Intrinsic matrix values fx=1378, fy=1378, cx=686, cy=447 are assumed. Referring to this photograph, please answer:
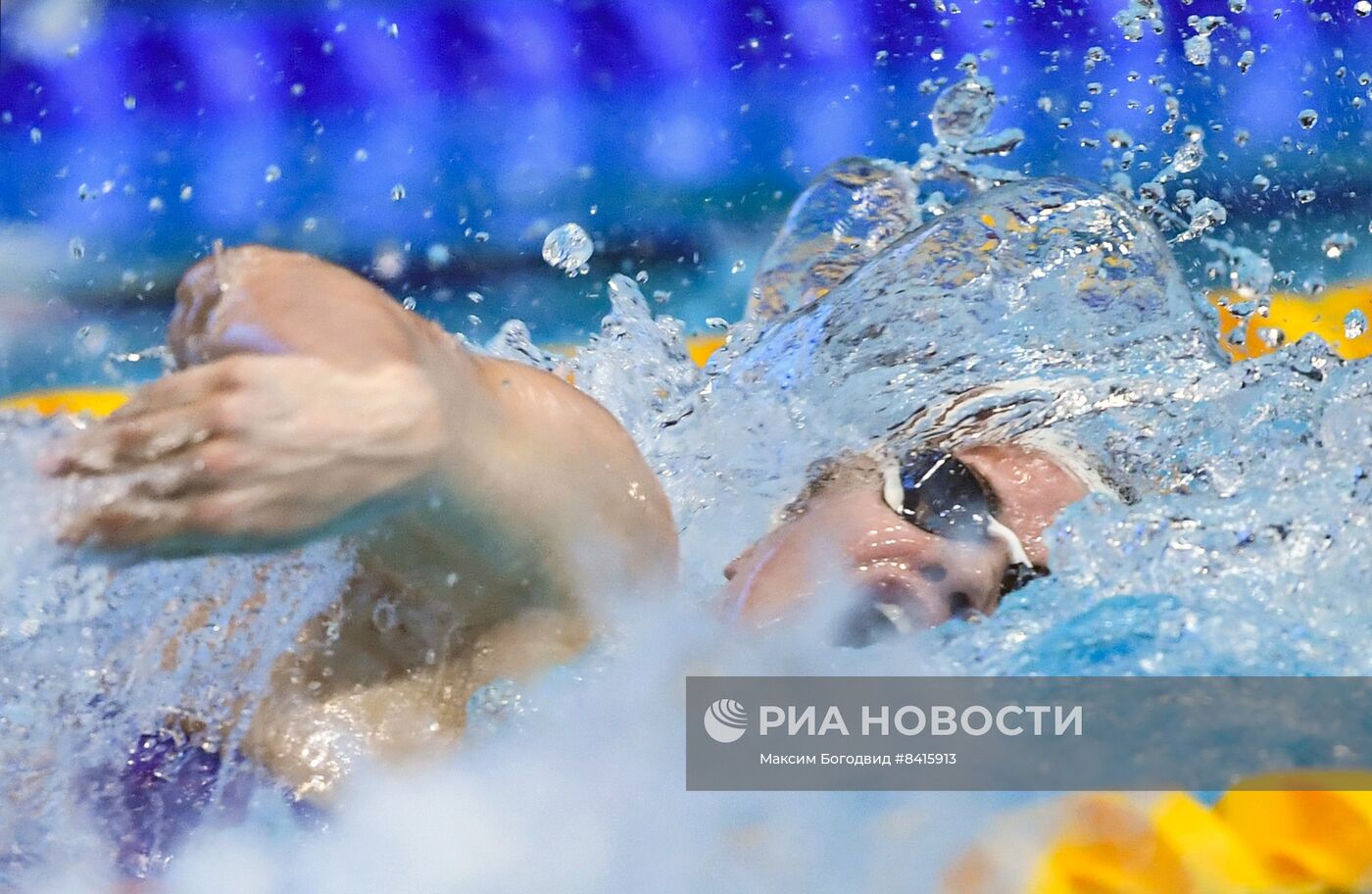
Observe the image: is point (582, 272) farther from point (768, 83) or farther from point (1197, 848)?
point (1197, 848)

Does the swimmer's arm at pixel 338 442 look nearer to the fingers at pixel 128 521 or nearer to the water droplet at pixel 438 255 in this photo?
the fingers at pixel 128 521

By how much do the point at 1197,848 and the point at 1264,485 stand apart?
0.99 feet

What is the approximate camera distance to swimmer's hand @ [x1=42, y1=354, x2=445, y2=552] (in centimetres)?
47

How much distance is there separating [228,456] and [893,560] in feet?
1.34

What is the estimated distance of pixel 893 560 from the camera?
767 millimetres

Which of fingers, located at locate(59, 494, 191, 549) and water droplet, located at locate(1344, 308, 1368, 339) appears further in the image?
water droplet, located at locate(1344, 308, 1368, 339)

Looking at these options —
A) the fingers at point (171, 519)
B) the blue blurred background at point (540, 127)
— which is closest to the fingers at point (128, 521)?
the fingers at point (171, 519)

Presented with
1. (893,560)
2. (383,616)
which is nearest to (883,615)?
(893,560)

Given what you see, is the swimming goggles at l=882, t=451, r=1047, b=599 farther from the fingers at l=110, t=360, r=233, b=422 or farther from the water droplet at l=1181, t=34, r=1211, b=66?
the water droplet at l=1181, t=34, r=1211, b=66

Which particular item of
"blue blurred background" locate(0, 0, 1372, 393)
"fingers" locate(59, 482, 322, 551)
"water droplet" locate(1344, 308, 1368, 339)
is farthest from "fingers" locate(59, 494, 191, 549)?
"water droplet" locate(1344, 308, 1368, 339)

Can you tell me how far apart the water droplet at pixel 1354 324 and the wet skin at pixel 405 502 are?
2.90 feet

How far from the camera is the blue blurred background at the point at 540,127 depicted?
67.9 inches

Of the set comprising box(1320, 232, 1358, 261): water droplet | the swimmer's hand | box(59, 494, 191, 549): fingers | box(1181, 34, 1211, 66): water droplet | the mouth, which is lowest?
box(59, 494, 191, 549): fingers

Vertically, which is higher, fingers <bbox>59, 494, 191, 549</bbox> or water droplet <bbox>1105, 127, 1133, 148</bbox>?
water droplet <bbox>1105, 127, 1133, 148</bbox>
